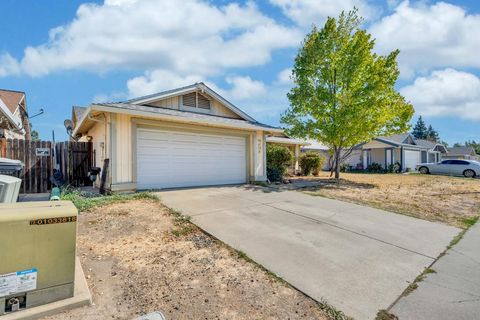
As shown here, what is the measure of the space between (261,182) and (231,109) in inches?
149

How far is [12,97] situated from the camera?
16656 mm

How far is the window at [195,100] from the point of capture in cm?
1073

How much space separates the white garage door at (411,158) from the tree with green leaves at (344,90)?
15.3 metres

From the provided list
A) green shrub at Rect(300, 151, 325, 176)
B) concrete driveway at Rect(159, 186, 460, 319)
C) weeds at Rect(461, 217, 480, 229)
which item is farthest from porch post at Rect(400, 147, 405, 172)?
concrete driveway at Rect(159, 186, 460, 319)

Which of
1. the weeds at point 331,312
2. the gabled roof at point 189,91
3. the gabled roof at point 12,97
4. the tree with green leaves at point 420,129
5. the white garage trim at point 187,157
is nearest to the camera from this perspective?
the weeds at point 331,312

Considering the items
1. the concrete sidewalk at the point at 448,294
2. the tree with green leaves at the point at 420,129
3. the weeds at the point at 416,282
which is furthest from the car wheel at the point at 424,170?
the tree with green leaves at the point at 420,129

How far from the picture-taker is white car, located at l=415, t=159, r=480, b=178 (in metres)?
20.0

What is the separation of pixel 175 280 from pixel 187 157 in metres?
7.01

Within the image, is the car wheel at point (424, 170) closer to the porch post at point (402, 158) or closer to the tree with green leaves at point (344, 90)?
the porch post at point (402, 158)

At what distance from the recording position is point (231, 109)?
1184 cm

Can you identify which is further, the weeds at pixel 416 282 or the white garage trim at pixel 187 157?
the white garage trim at pixel 187 157

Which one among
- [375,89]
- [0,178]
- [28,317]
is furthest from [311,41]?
[28,317]

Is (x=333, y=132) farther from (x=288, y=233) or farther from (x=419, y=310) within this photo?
(x=419, y=310)

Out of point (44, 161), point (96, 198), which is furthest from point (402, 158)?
point (44, 161)
